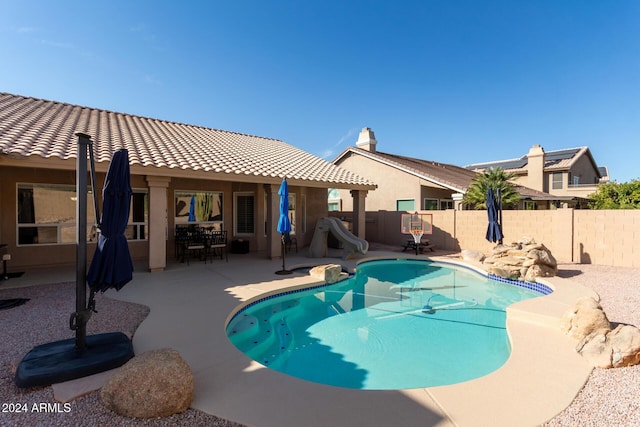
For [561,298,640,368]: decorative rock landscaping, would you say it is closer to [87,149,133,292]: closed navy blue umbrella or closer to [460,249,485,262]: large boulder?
[87,149,133,292]: closed navy blue umbrella

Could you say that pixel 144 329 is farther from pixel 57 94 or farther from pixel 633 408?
pixel 57 94

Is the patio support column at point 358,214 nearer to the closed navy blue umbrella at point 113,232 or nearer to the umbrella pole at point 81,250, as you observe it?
the closed navy blue umbrella at point 113,232

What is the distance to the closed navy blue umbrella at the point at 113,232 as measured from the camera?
3.95 meters

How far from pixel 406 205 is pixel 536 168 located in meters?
18.9

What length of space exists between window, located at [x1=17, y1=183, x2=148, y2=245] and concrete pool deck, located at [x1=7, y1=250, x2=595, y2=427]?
6184 millimetres

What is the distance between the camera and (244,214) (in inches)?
559

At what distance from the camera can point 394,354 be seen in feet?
17.3

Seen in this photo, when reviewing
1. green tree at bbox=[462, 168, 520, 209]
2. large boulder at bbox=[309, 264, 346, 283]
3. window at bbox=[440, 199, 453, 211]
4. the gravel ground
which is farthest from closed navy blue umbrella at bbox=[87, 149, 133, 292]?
window at bbox=[440, 199, 453, 211]

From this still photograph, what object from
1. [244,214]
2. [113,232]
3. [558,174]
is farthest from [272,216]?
[558,174]

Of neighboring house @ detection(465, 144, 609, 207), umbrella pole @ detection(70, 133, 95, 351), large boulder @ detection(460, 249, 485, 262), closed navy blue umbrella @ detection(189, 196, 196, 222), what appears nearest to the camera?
umbrella pole @ detection(70, 133, 95, 351)

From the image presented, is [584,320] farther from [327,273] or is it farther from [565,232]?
[565,232]

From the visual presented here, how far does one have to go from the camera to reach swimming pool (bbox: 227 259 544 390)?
185 inches

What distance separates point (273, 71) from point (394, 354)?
51.3ft

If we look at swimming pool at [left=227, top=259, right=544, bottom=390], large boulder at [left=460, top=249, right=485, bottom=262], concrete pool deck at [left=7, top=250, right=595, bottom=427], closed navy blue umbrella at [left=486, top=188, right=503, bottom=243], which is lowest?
swimming pool at [left=227, top=259, right=544, bottom=390]
